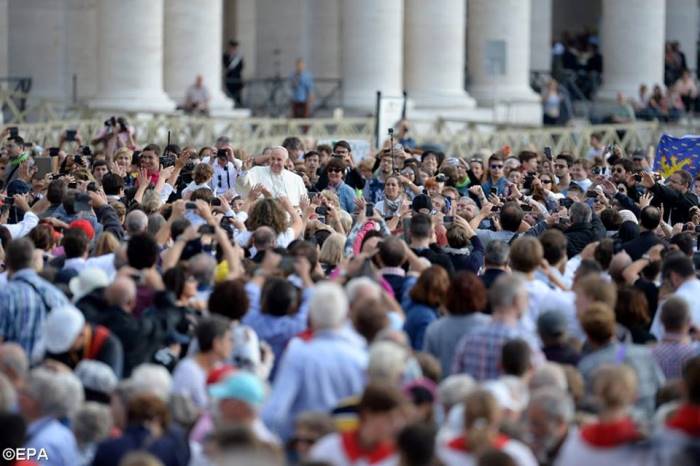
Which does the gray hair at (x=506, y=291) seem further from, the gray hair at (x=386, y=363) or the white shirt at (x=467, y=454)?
the white shirt at (x=467, y=454)

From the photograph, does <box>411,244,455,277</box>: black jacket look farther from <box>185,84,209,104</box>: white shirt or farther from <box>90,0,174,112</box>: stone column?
<box>185,84,209,104</box>: white shirt

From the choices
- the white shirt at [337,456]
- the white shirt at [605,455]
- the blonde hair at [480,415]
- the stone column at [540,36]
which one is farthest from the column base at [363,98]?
the white shirt at [337,456]

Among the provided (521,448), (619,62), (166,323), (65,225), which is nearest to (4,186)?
(65,225)

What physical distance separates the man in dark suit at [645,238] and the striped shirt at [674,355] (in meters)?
4.02

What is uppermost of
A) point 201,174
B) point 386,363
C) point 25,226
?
point 201,174

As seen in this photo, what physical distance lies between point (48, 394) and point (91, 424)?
0.34 metres

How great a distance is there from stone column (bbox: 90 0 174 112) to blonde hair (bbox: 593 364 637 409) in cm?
2480

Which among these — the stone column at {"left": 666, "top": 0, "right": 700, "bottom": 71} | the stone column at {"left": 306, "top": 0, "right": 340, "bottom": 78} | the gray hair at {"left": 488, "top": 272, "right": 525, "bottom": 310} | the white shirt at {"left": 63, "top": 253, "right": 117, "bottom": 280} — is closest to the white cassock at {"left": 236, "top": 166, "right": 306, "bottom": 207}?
the white shirt at {"left": 63, "top": 253, "right": 117, "bottom": 280}

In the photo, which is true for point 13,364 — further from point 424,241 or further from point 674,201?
point 674,201

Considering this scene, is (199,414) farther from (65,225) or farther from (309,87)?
(309,87)

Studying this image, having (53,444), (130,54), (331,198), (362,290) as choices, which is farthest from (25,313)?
(130,54)

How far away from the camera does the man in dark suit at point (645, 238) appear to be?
17.8m

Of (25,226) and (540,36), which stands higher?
(540,36)

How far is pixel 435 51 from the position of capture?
135 feet
